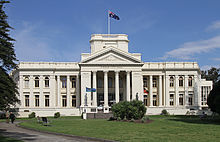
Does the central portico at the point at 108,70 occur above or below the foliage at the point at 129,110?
above

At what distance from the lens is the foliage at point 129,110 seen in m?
42.2

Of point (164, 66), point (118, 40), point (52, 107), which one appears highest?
point (118, 40)

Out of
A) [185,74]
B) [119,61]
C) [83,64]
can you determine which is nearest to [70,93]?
[83,64]

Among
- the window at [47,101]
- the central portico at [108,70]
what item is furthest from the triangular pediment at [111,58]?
the window at [47,101]

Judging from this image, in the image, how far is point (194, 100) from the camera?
71250mm

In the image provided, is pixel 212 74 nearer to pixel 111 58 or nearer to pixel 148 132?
pixel 111 58

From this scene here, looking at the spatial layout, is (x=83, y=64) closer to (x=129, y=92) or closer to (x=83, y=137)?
(x=129, y=92)

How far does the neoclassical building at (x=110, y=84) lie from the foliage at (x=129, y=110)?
22096 mm

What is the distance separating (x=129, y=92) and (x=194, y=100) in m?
16.6

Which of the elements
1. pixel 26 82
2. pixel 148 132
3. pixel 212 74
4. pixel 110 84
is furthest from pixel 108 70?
pixel 212 74

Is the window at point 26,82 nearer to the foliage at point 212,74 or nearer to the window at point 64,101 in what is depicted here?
the window at point 64,101

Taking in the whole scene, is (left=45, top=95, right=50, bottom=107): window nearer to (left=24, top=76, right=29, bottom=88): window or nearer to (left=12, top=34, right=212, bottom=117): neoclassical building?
(left=12, top=34, right=212, bottom=117): neoclassical building

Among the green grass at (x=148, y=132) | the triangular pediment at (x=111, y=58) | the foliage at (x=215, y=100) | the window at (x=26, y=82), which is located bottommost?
the green grass at (x=148, y=132)

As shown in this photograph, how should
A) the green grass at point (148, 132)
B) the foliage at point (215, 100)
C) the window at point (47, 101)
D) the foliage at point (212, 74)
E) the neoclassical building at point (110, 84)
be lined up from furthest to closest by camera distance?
the foliage at point (212, 74) → the window at point (47, 101) → the neoclassical building at point (110, 84) → the foliage at point (215, 100) → the green grass at point (148, 132)
